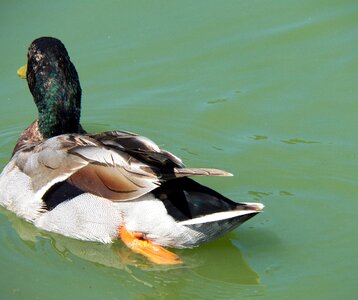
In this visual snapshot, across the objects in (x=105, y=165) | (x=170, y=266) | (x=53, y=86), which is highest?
(x=53, y=86)

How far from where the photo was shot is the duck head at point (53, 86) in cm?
646

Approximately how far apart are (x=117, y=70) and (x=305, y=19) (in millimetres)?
1769

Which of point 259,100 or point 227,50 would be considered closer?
point 259,100

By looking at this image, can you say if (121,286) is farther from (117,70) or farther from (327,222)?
(117,70)

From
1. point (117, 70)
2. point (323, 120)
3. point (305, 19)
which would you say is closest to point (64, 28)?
point (117, 70)

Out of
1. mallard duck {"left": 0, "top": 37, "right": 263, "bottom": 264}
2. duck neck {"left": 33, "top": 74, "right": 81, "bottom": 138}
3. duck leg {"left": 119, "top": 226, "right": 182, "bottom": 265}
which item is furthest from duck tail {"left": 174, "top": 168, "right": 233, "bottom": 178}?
duck neck {"left": 33, "top": 74, "right": 81, "bottom": 138}

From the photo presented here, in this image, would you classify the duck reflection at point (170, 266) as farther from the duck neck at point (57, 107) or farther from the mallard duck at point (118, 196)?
the duck neck at point (57, 107)

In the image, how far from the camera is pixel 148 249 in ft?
17.9

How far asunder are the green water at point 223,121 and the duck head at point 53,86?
0.59 metres

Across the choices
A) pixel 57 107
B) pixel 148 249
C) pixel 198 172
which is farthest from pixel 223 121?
pixel 198 172

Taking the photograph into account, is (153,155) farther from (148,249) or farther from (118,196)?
(148,249)

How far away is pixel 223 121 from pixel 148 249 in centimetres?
186

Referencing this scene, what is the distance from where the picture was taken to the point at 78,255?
221 inches

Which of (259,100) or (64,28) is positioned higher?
(64,28)
